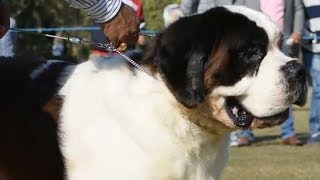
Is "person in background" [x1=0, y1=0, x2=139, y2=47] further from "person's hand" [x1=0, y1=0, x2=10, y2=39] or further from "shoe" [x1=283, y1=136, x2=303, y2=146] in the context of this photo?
"shoe" [x1=283, y1=136, x2=303, y2=146]

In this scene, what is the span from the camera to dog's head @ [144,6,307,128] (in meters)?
3.25

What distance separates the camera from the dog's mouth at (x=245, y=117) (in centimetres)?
332

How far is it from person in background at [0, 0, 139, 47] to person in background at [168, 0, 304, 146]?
4726mm

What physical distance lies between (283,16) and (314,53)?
0.81 meters

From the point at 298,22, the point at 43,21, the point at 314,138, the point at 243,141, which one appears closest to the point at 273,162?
the point at 243,141

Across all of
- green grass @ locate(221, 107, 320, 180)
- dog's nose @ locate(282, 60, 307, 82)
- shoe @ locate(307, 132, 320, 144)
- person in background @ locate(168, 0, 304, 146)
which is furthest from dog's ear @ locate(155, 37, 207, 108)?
shoe @ locate(307, 132, 320, 144)

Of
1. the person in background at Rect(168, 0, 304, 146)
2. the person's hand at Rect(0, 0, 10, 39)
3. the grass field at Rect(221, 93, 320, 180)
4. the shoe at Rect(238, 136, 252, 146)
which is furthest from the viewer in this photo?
the shoe at Rect(238, 136, 252, 146)

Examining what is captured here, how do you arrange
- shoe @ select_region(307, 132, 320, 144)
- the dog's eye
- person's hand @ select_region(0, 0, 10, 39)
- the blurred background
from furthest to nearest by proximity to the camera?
1. the blurred background
2. shoe @ select_region(307, 132, 320, 144)
3. person's hand @ select_region(0, 0, 10, 39)
4. the dog's eye

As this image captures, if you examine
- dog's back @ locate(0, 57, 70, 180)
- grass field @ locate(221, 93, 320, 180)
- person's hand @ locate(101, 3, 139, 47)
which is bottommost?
grass field @ locate(221, 93, 320, 180)

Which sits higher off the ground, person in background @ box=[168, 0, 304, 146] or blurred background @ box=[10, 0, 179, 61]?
person in background @ box=[168, 0, 304, 146]

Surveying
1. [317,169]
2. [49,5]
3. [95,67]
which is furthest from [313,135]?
[49,5]

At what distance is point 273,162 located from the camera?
734 centimetres

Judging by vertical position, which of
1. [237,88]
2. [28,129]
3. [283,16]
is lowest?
[283,16]

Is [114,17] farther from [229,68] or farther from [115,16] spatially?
[229,68]
